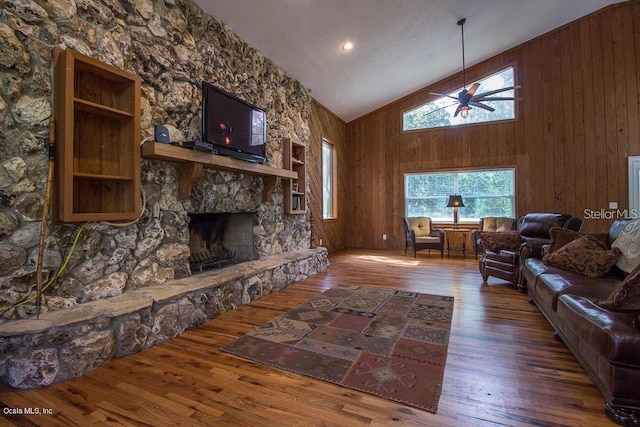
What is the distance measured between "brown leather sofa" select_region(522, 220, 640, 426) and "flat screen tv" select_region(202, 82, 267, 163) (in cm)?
301

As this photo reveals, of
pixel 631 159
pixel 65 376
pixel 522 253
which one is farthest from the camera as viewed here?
pixel 631 159

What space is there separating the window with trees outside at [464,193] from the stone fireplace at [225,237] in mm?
4354

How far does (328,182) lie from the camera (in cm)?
693

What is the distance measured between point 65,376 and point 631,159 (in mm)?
8246

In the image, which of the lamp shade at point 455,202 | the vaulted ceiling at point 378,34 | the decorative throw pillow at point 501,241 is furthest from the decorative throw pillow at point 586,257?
the vaulted ceiling at point 378,34

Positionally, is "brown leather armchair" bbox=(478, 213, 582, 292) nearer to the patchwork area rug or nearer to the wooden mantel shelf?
the patchwork area rug

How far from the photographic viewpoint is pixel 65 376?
180 cm

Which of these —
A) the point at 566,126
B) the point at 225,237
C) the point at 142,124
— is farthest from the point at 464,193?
the point at 142,124

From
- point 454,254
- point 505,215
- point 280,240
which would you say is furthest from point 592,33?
point 280,240

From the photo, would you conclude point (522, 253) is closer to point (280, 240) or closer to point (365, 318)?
point (365, 318)

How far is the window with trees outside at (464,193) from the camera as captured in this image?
20.6 feet

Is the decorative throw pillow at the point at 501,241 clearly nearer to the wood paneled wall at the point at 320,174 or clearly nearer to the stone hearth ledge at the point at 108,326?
the wood paneled wall at the point at 320,174

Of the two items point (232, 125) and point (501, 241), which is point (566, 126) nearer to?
point (501, 241)

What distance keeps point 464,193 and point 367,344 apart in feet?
17.6
